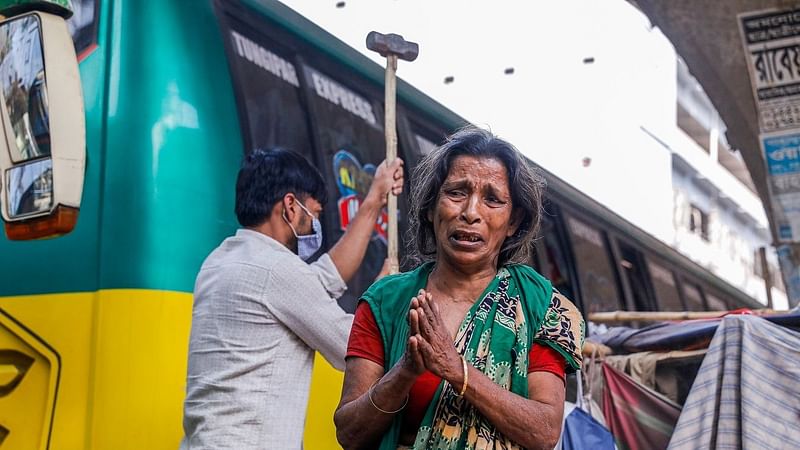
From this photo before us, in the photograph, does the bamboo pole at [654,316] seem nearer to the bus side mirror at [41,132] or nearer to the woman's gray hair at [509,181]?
the woman's gray hair at [509,181]

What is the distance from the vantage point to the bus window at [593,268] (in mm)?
7348

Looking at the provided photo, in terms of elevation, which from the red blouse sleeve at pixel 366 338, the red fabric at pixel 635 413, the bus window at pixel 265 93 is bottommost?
the red fabric at pixel 635 413

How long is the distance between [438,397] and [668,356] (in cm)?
188

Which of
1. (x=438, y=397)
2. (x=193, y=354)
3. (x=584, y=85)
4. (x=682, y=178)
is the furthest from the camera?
(x=682, y=178)

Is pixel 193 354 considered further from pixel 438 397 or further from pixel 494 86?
pixel 494 86

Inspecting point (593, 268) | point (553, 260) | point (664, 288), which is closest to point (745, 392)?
point (553, 260)

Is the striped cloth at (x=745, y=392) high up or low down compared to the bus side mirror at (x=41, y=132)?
down

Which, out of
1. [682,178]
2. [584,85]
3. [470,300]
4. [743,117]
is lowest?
[470,300]


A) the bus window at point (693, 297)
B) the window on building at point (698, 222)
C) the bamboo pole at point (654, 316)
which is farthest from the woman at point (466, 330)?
the window on building at point (698, 222)

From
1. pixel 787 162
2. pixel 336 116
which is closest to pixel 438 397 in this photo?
pixel 336 116

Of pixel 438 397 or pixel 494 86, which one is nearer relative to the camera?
pixel 438 397

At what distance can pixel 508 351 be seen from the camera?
2297 millimetres

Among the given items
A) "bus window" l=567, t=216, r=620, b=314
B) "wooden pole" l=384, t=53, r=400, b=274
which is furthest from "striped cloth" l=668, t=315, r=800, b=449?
"bus window" l=567, t=216, r=620, b=314

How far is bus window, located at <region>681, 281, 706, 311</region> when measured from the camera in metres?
10.0
